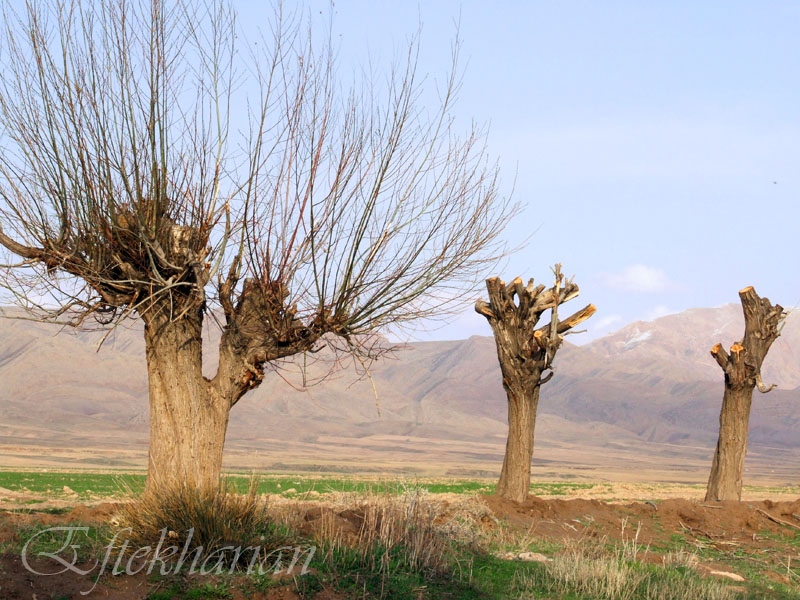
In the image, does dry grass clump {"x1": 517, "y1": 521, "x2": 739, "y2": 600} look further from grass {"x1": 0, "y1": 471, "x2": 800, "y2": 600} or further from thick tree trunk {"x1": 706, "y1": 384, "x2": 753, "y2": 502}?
thick tree trunk {"x1": 706, "y1": 384, "x2": 753, "y2": 502}

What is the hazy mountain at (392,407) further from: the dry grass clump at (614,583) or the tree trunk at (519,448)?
the dry grass clump at (614,583)

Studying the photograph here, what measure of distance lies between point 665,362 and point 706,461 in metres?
77.8

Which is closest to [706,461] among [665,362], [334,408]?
[334,408]

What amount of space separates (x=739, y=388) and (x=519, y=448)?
589cm

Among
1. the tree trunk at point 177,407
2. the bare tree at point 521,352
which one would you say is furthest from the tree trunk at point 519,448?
the tree trunk at point 177,407

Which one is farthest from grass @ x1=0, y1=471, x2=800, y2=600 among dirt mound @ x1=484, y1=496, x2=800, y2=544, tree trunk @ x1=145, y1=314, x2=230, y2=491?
dirt mound @ x1=484, y1=496, x2=800, y2=544

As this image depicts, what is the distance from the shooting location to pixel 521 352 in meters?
16.1

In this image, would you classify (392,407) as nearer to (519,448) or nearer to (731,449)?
(731,449)

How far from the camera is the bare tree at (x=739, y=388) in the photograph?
60.4ft

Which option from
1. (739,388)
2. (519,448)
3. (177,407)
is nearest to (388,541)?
(177,407)

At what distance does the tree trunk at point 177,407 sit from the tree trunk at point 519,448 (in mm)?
7440

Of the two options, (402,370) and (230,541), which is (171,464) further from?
(402,370)

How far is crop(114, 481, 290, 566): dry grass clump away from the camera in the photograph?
25.3 ft

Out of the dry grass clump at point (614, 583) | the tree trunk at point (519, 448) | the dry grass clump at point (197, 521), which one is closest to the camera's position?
the dry grass clump at point (197, 521)
